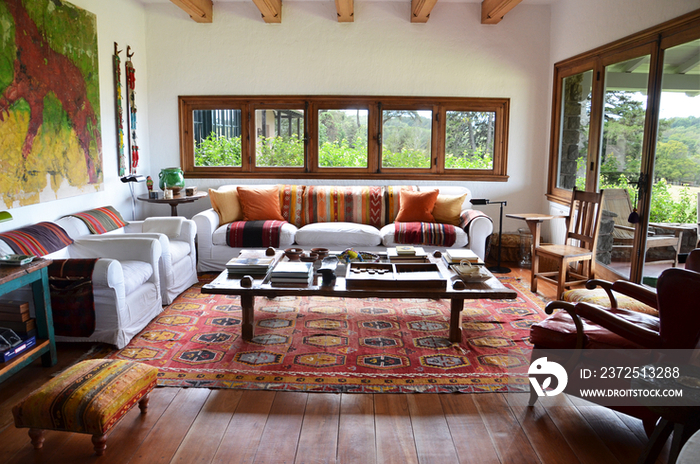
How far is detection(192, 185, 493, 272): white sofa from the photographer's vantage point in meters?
5.21

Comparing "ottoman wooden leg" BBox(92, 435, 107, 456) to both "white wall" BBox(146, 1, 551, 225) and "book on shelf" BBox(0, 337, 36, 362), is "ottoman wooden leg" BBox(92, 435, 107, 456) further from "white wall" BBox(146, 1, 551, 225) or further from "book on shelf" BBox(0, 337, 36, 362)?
"white wall" BBox(146, 1, 551, 225)

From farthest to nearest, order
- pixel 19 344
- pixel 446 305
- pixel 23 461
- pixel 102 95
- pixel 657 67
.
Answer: pixel 102 95
pixel 446 305
pixel 657 67
pixel 19 344
pixel 23 461

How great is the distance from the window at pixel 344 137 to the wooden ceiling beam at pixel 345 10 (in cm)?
90

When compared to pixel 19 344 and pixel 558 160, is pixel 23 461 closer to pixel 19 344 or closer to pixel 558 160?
pixel 19 344

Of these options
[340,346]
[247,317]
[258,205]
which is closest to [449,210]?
[258,205]

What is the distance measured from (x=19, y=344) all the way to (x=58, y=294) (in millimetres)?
472

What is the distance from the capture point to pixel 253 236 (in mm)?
5199

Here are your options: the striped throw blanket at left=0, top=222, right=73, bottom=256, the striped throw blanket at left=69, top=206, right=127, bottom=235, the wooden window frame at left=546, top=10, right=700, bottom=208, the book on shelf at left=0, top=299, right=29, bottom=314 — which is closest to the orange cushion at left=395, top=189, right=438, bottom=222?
the wooden window frame at left=546, top=10, right=700, bottom=208

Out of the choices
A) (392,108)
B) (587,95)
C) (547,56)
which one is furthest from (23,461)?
(547,56)

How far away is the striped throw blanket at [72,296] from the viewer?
10.8 ft

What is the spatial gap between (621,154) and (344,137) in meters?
3.09

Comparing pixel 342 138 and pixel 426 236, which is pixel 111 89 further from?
pixel 426 236

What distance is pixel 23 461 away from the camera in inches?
Answer: 87.0

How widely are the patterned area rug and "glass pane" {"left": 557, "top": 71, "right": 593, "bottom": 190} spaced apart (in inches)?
69.7
